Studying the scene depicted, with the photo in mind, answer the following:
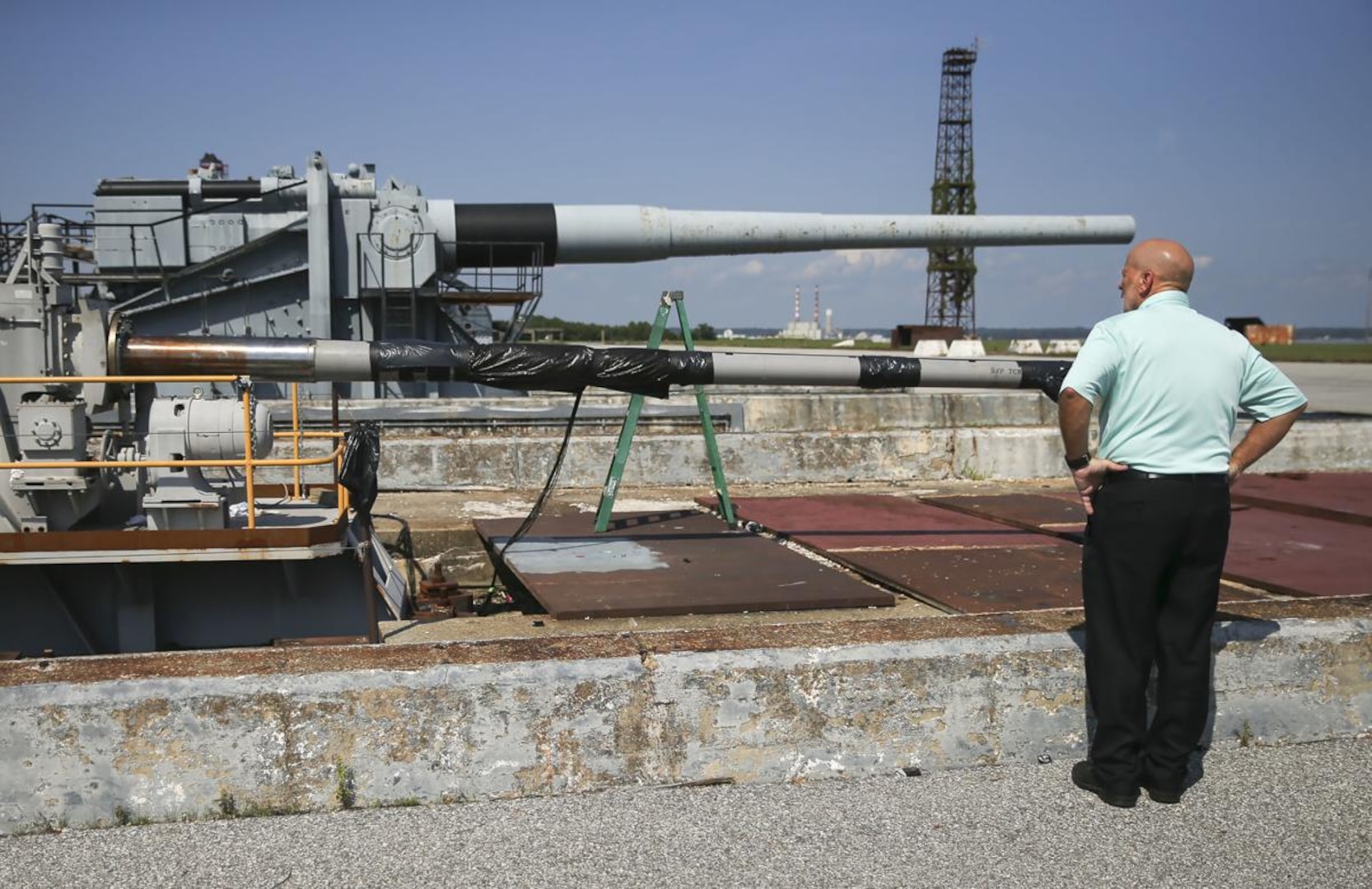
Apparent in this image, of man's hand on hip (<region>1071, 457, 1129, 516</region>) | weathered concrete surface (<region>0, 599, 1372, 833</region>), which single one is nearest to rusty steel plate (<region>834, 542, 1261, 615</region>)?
weathered concrete surface (<region>0, 599, 1372, 833</region>)

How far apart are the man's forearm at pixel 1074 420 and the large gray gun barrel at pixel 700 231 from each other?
35.4ft

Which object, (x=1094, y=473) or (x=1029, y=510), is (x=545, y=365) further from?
(x=1029, y=510)

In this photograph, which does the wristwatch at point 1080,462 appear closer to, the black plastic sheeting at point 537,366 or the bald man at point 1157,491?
the bald man at point 1157,491

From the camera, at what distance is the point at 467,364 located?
6449mm

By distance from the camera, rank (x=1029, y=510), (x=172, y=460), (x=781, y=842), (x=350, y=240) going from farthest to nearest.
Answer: (x=350, y=240)
(x=1029, y=510)
(x=172, y=460)
(x=781, y=842)

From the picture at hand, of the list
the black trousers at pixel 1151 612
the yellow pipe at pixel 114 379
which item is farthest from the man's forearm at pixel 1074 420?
the yellow pipe at pixel 114 379

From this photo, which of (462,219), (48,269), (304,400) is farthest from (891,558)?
(462,219)

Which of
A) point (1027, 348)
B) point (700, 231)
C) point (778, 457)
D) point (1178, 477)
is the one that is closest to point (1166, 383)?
point (1178, 477)

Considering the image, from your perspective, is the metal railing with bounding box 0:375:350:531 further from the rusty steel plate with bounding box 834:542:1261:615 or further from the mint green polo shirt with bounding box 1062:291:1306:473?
the mint green polo shirt with bounding box 1062:291:1306:473

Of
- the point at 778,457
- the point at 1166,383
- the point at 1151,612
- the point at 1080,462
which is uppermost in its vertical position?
the point at 1166,383

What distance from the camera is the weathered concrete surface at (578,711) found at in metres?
3.46

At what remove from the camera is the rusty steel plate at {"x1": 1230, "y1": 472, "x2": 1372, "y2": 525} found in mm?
9000

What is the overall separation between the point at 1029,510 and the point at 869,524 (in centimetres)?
157

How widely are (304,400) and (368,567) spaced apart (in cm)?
740
